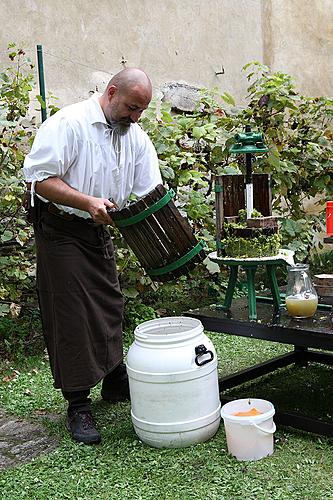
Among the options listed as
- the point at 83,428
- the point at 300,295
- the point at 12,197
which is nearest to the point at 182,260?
the point at 300,295

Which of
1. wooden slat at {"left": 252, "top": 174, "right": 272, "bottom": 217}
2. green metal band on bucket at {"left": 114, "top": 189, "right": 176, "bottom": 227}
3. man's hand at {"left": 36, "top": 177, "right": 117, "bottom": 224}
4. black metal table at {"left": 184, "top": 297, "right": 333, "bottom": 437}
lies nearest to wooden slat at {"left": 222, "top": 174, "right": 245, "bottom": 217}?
wooden slat at {"left": 252, "top": 174, "right": 272, "bottom": 217}

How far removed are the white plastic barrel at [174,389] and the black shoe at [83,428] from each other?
21 centimetres

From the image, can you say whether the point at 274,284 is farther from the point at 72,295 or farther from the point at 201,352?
the point at 72,295

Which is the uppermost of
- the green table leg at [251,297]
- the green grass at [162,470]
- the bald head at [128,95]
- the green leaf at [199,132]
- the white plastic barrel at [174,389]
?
the bald head at [128,95]

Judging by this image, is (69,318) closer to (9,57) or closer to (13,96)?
(13,96)

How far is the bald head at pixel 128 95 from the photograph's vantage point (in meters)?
3.13

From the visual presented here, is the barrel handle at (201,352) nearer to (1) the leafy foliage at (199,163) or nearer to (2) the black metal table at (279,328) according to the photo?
(2) the black metal table at (279,328)

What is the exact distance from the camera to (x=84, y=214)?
3.29m

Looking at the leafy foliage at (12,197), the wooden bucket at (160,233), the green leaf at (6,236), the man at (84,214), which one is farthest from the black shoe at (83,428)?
the green leaf at (6,236)

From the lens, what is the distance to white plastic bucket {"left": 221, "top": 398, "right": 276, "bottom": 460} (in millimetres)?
2934

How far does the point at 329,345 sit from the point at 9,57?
124 inches

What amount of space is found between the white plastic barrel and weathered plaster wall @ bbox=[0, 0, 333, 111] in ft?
9.37

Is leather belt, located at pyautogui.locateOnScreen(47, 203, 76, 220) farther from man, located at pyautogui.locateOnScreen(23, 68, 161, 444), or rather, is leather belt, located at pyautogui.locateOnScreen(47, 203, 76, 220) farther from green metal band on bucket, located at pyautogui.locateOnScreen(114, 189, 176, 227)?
green metal band on bucket, located at pyautogui.locateOnScreen(114, 189, 176, 227)

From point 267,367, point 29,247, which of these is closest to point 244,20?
point 29,247
